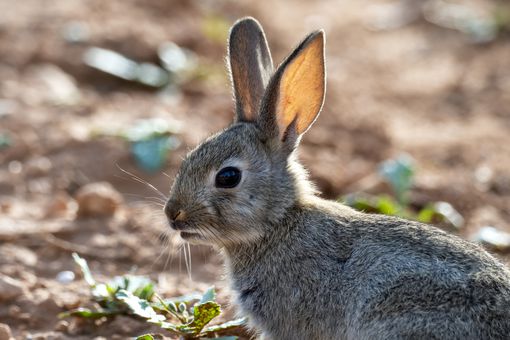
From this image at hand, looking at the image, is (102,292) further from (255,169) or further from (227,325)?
(255,169)

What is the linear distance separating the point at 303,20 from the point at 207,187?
8.66 meters

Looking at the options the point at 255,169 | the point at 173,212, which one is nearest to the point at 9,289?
the point at 173,212

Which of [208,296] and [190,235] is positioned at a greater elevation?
[190,235]

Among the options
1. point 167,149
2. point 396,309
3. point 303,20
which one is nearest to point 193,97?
point 167,149

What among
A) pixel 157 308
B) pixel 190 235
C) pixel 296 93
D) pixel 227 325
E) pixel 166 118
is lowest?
pixel 166 118

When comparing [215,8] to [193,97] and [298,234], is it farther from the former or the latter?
[298,234]

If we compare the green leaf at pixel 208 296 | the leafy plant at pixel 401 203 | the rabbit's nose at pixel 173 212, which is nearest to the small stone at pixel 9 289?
the rabbit's nose at pixel 173 212

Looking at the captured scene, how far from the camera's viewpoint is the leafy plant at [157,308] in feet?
16.5

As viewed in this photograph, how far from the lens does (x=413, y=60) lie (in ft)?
40.1

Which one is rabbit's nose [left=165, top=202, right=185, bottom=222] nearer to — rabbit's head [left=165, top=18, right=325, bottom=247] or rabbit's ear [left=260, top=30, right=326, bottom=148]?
rabbit's head [left=165, top=18, right=325, bottom=247]

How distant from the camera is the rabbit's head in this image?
17.8 feet

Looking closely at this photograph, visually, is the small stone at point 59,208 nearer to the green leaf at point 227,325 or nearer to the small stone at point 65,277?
the small stone at point 65,277

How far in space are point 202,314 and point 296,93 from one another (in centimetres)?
153

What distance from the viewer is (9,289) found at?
5758 mm
